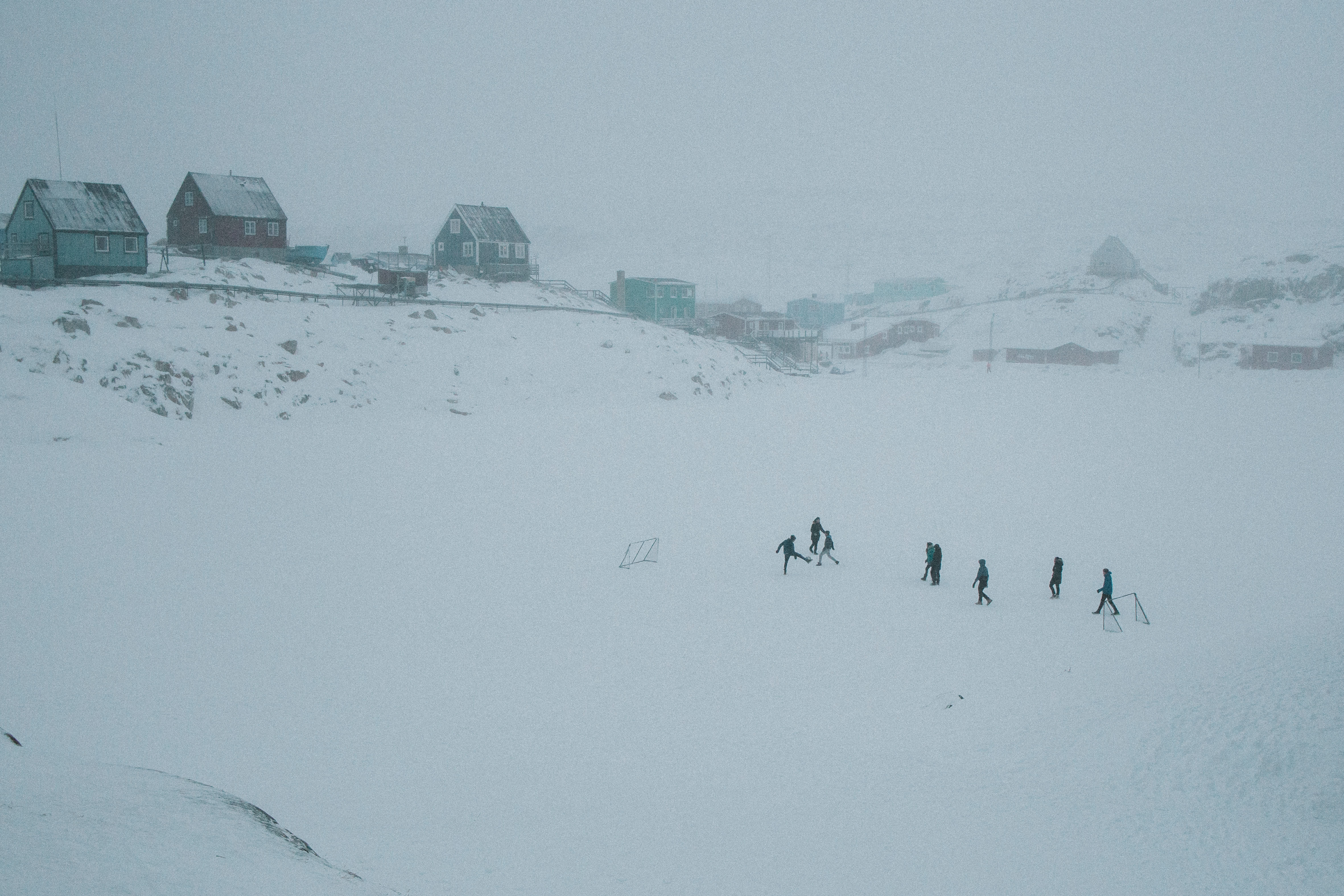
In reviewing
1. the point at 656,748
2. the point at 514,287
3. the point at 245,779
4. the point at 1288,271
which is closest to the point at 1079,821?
the point at 656,748

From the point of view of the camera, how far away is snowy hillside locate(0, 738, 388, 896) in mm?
6656

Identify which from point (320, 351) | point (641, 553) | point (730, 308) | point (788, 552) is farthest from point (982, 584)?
point (730, 308)

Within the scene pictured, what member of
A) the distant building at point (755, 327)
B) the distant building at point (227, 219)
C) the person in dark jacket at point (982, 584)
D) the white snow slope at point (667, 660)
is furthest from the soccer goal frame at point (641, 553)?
the distant building at point (755, 327)

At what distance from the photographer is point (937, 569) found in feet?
66.5

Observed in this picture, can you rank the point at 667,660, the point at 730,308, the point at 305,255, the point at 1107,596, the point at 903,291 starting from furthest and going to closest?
the point at 903,291
the point at 730,308
the point at 305,255
the point at 1107,596
the point at 667,660

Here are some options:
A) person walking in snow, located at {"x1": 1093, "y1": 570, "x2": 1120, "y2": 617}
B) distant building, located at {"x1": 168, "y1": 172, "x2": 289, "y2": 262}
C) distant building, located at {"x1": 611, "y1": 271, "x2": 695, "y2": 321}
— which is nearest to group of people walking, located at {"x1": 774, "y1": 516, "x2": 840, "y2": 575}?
person walking in snow, located at {"x1": 1093, "y1": 570, "x2": 1120, "y2": 617}

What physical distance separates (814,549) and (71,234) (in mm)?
41699

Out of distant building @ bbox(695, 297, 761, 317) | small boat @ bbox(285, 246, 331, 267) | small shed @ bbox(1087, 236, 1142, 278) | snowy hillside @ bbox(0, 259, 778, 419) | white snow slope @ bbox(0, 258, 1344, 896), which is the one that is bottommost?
white snow slope @ bbox(0, 258, 1344, 896)

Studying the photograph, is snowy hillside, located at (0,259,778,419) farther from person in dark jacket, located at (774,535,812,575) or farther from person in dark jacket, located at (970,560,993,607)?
person in dark jacket, located at (970,560,993,607)

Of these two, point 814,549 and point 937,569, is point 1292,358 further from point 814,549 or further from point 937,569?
point 814,549

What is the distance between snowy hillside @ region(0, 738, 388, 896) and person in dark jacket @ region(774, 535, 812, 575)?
13.8 meters

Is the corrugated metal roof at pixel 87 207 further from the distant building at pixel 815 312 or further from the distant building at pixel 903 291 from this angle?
the distant building at pixel 903 291

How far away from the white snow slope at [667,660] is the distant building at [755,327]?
47.3 meters

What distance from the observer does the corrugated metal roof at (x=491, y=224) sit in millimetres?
65438
